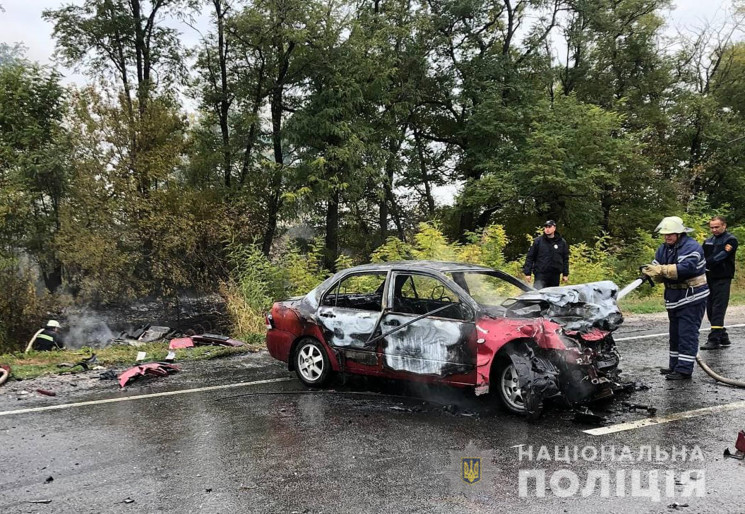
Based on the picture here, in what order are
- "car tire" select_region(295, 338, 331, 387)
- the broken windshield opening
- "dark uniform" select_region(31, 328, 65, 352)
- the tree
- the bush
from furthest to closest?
the tree < the bush < "dark uniform" select_region(31, 328, 65, 352) < "car tire" select_region(295, 338, 331, 387) < the broken windshield opening

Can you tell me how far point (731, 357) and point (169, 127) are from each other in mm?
19585

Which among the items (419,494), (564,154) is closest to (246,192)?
(564,154)

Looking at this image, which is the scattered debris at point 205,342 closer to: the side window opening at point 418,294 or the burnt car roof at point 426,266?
the burnt car roof at point 426,266

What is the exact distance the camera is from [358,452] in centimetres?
442

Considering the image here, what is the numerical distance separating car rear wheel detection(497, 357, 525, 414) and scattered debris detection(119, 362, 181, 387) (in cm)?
496

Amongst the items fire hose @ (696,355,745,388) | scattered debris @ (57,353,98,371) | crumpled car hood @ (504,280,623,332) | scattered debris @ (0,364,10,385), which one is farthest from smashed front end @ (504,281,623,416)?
scattered debris @ (0,364,10,385)

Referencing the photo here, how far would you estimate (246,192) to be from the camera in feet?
75.6

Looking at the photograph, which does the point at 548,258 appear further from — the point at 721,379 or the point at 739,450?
the point at 739,450

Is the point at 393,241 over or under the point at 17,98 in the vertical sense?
under

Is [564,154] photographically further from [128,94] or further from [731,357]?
[128,94]

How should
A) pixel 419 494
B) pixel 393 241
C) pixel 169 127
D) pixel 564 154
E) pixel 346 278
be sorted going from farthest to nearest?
pixel 564 154
pixel 169 127
pixel 393 241
pixel 346 278
pixel 419 494

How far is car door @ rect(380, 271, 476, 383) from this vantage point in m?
5.39

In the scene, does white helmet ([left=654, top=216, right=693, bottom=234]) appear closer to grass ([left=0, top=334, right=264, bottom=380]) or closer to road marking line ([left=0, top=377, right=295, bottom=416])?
road marking line ([left=0, top=377, right=295, bottom=416])

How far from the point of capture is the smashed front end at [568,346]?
4898mm
